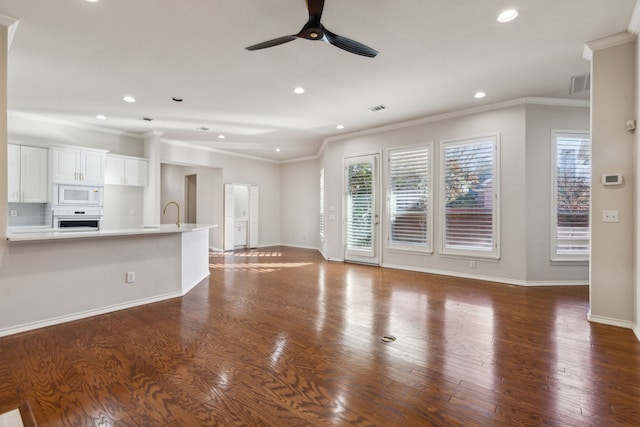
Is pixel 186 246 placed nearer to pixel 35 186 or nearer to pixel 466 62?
pixel 35 186

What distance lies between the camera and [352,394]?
1.97 metres

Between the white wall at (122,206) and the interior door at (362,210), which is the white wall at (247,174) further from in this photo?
the interior door at (362,210)

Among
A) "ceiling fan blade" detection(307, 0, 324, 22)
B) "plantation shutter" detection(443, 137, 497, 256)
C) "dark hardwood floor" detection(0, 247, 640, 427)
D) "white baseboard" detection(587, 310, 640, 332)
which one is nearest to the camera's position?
"dark hardwood floor" detection(0, 247, 640, 427)

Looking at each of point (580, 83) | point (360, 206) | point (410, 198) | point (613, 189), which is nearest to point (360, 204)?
point (360, 206)

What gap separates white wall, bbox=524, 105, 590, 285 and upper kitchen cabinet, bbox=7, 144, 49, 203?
806cm

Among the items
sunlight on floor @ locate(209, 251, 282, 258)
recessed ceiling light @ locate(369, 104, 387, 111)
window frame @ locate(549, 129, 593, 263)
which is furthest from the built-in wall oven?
window frame @ locate(549, 129, 593, 263)

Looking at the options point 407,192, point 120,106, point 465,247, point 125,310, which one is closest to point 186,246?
point 125,310

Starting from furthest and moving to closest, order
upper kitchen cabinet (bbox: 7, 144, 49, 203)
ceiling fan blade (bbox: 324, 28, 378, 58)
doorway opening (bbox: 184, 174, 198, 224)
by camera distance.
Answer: doorway opening (bbox: 184, 174, 198, 224) < upper kitchen cabinet (bbox: 7, 144, 49, 203) < ceiling fan blade (bbox: 324, 28, 378, 58)

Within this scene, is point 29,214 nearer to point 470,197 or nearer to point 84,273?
point 84,273

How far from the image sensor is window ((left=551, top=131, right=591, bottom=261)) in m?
4.84

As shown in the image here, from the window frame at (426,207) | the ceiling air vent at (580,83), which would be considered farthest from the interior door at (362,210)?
the ceiling air vent at (580,83)

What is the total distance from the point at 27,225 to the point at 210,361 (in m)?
5.26

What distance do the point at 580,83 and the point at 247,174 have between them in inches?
301

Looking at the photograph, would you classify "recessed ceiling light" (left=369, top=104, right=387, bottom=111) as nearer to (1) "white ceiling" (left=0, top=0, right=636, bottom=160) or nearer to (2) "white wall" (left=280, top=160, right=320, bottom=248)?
(1) "white ceiling" (left=0, top=0, right=636, bottom=160)
